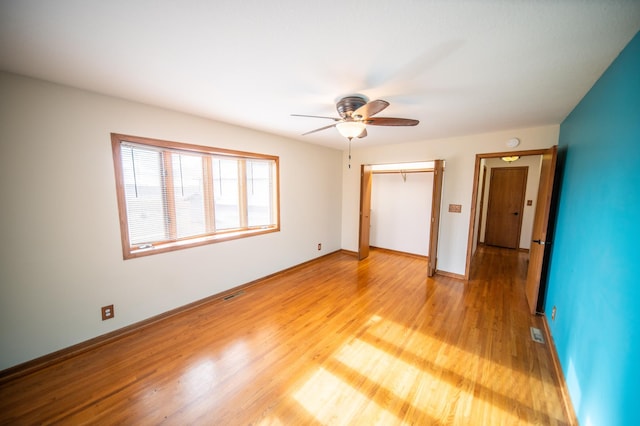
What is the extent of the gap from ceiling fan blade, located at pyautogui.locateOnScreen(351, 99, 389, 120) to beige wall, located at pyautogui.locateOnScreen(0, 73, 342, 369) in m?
1.93

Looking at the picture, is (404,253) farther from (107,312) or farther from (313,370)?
(107,312)

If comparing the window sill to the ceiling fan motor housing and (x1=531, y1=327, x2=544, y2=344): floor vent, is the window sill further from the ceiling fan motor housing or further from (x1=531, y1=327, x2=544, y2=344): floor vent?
(x1=531, y1=327, x2=544, y2=344): floor vent

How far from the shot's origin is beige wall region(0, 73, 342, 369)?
170cm

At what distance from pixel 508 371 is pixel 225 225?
133 inches

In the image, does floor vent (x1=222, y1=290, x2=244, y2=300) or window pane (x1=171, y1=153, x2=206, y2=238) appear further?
floor vent (x1=222, y1=290, x2=244, y2=300)

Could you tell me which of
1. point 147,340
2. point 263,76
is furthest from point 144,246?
point 263,76

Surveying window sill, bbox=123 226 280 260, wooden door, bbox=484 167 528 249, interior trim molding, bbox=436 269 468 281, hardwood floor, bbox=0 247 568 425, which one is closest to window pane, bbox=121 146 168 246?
window sill, bbox=123 226 280 260

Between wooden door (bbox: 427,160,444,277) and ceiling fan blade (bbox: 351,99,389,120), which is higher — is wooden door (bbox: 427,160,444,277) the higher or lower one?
the lower one

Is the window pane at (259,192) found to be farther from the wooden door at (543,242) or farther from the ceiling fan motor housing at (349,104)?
the wooden door at (543,242)

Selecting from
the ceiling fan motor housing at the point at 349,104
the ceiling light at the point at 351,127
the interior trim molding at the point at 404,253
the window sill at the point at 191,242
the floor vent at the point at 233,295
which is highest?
the ceiling fan motor housing at the point at 349,104

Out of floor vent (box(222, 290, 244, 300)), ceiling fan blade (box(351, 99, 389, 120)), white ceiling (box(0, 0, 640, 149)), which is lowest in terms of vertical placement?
floor vent (box(222, 290, 244, 300))

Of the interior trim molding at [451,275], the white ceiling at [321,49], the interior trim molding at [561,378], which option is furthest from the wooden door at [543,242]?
the interior trim molding at [451,275]

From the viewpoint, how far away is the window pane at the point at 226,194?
300cm

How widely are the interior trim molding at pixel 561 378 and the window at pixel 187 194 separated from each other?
3372 mm
